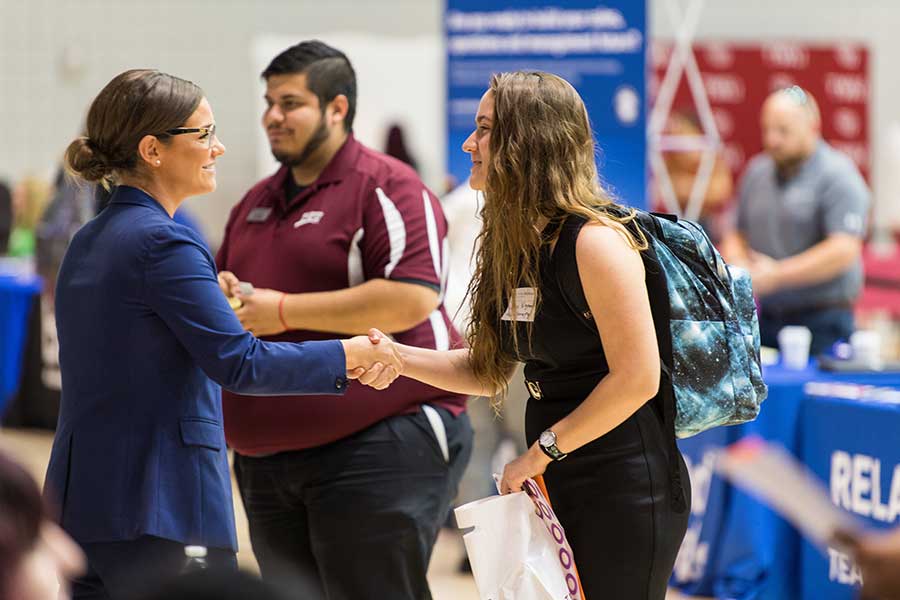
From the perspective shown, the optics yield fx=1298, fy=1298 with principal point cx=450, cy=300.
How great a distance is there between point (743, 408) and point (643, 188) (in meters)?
3.61

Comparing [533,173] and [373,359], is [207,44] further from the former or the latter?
[533,173]

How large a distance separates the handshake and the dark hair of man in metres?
1.43

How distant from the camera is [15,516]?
107 centimetres

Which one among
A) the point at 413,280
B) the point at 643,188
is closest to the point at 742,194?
the point at 643,188

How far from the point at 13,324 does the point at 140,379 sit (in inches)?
244

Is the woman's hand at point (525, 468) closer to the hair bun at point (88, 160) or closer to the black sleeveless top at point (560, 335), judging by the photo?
the black sleeveless top at point (560, 335)

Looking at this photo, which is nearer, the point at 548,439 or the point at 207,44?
the point at 548,439

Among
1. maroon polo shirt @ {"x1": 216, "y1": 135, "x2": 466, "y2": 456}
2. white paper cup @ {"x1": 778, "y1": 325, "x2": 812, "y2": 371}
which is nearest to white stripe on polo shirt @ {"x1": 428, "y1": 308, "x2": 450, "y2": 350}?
maroon polo shirt @ {"x1": 216, "y1": 135, "x2": 466, "y2": 456}

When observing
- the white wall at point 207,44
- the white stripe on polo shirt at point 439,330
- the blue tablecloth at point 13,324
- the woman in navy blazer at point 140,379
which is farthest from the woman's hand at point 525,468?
the white wall at point 207,44

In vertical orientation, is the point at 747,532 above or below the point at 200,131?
below

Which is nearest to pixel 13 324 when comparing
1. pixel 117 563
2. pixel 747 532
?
pixel 747 532

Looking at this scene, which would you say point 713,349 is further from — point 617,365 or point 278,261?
point 278,261

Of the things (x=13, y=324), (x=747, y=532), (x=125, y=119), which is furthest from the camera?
(x=13, y=324)

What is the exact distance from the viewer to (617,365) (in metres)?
2.19
